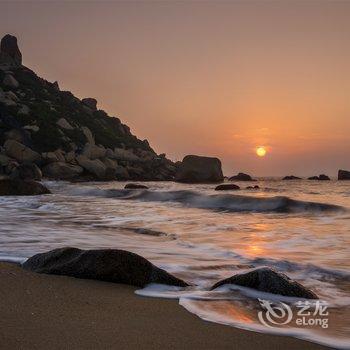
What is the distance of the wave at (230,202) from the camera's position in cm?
1728

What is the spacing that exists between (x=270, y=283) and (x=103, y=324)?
73.8 inches

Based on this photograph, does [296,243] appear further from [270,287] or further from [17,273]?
[17,273]

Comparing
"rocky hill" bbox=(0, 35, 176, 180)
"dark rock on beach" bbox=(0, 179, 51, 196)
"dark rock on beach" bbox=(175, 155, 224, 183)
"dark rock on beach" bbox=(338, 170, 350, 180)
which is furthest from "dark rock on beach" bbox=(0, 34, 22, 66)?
"dark rock on beach" bbox=(0, 179, 51, 196)

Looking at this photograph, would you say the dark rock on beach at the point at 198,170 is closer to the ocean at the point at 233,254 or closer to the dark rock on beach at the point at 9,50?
the ocean at the point at 233,254

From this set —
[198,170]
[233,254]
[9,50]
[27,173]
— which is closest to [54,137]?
[198,170]

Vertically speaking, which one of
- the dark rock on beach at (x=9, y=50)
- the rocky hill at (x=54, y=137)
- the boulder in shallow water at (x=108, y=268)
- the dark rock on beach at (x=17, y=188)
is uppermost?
the dark rock on beach at (x=9, y=50)

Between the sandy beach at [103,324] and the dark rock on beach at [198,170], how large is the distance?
45911 mm

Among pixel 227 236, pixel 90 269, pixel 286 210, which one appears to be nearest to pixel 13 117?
pixel 286 210

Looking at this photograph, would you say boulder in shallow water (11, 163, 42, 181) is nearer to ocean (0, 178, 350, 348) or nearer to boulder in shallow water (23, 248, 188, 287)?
ocean (0, 178, 350, 348)

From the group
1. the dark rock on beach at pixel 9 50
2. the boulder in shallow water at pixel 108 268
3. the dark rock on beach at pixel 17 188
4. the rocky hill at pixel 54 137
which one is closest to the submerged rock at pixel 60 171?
the rocky hill at pixel 54 137

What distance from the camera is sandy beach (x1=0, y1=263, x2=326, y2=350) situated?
9.22ft

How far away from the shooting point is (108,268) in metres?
4.75

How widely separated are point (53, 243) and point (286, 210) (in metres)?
11.4

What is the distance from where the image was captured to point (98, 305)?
3.71 m
